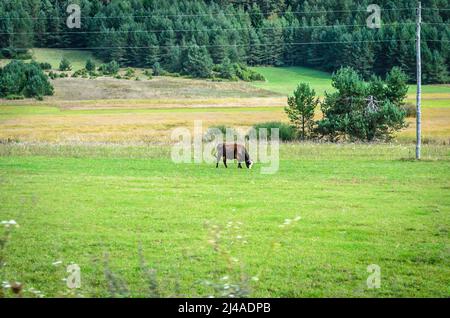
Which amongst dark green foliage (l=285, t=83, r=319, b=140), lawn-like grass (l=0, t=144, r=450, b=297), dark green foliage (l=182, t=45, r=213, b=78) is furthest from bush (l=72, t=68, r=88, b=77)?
lawn-like grass (l=0, t=144, r=450, b=297)

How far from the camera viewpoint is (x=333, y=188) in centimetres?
2528

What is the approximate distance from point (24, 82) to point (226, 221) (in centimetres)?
8557

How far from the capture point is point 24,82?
96.4 metres

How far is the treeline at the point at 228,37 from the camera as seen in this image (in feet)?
362

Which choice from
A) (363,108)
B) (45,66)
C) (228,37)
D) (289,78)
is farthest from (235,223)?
(228,37)

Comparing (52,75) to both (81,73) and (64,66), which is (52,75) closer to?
(81,73)

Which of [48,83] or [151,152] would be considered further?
[48,83]

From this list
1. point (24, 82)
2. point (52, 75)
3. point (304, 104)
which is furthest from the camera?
point (52, 75)

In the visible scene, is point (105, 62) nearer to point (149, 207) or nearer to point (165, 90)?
point (165, 90)

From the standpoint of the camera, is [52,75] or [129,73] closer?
[52,75]

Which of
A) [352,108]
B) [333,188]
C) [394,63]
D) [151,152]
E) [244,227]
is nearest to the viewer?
[244,227]

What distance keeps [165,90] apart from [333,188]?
79.5 metres

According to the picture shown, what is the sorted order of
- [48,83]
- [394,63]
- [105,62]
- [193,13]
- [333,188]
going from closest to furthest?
[333,188]
[48,83]
[394,63]
[105,62]
[193,13]
